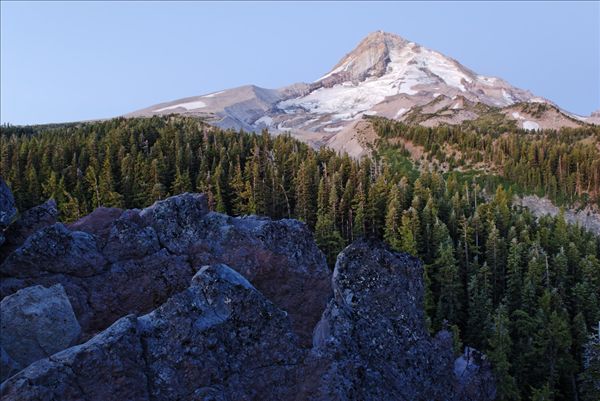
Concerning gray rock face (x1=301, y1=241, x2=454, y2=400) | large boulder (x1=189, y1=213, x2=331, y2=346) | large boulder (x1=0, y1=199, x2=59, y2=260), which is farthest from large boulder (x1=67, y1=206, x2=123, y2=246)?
gray rock face (x1=301, y1=241, x2=454, y2=400)

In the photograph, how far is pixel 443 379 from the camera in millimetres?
13727

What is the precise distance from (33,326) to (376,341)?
831cm

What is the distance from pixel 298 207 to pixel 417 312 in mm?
55251

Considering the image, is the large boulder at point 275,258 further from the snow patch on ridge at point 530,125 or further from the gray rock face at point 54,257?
the snow patch on ridge at point 530,125

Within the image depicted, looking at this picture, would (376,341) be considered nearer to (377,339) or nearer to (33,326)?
(377,339)

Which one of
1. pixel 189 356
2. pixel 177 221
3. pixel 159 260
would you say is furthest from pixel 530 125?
pixel 189 356

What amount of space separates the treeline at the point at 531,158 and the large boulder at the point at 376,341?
101625 mm

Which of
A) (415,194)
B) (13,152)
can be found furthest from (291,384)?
(13,152)

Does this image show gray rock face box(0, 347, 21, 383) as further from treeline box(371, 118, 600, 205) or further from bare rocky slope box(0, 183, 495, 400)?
treeline box(371, 118, 600, 205)

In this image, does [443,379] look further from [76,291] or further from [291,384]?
[76,291]

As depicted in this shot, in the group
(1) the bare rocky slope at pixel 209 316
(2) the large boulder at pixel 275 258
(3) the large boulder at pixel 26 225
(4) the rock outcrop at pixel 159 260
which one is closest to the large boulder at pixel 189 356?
(1) the bare rocky slope at pixel 209 316

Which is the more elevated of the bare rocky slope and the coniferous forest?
the bare rocky slope

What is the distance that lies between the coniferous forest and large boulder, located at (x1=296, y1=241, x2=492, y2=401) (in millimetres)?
21642

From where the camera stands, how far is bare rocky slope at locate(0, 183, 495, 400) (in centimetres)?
1052
